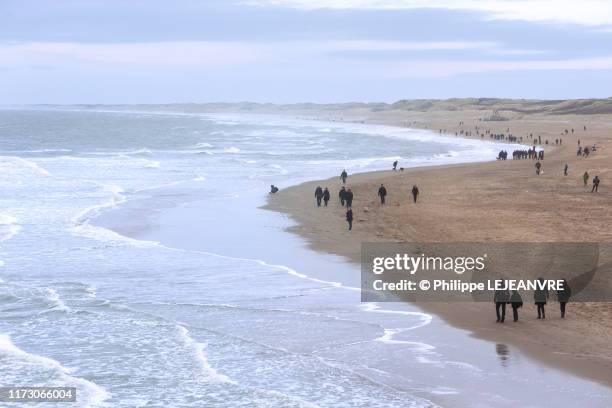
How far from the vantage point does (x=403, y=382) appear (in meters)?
12.8

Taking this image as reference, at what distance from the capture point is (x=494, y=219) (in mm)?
28609

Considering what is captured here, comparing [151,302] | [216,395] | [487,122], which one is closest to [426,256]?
[151,302]

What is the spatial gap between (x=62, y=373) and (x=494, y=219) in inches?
735

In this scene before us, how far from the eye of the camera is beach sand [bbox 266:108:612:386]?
1468 cm

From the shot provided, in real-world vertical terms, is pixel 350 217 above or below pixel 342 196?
below

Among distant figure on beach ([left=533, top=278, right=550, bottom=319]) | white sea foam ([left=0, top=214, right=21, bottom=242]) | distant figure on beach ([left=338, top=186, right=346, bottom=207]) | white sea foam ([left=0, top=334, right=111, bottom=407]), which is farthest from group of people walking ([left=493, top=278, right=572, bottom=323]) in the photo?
distant figure on beach ([left=338, top=186, right=346, bottom=207])

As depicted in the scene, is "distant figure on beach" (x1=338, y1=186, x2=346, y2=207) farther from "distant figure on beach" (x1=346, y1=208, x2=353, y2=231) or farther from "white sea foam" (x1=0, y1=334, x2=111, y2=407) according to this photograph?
"white sea foam" (x1=0, y1=334, x2=111, y2=407)

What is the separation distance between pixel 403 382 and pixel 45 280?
10.8m

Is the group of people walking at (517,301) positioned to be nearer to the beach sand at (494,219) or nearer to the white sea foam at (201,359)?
the beach sand at (494,219)

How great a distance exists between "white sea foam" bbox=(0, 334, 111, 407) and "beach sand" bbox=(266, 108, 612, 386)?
690 cm

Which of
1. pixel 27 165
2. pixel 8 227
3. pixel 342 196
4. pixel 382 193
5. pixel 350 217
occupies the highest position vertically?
pixel 382 193

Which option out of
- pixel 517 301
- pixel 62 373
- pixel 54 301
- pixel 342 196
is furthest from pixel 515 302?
pixel 342 196

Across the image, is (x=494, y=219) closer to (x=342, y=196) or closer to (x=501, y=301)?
(x=342, y=196)

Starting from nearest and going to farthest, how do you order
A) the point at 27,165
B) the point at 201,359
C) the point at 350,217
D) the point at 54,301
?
the point at 201,359
the point at 54,301
the point at 350,217
the point at 27,165
